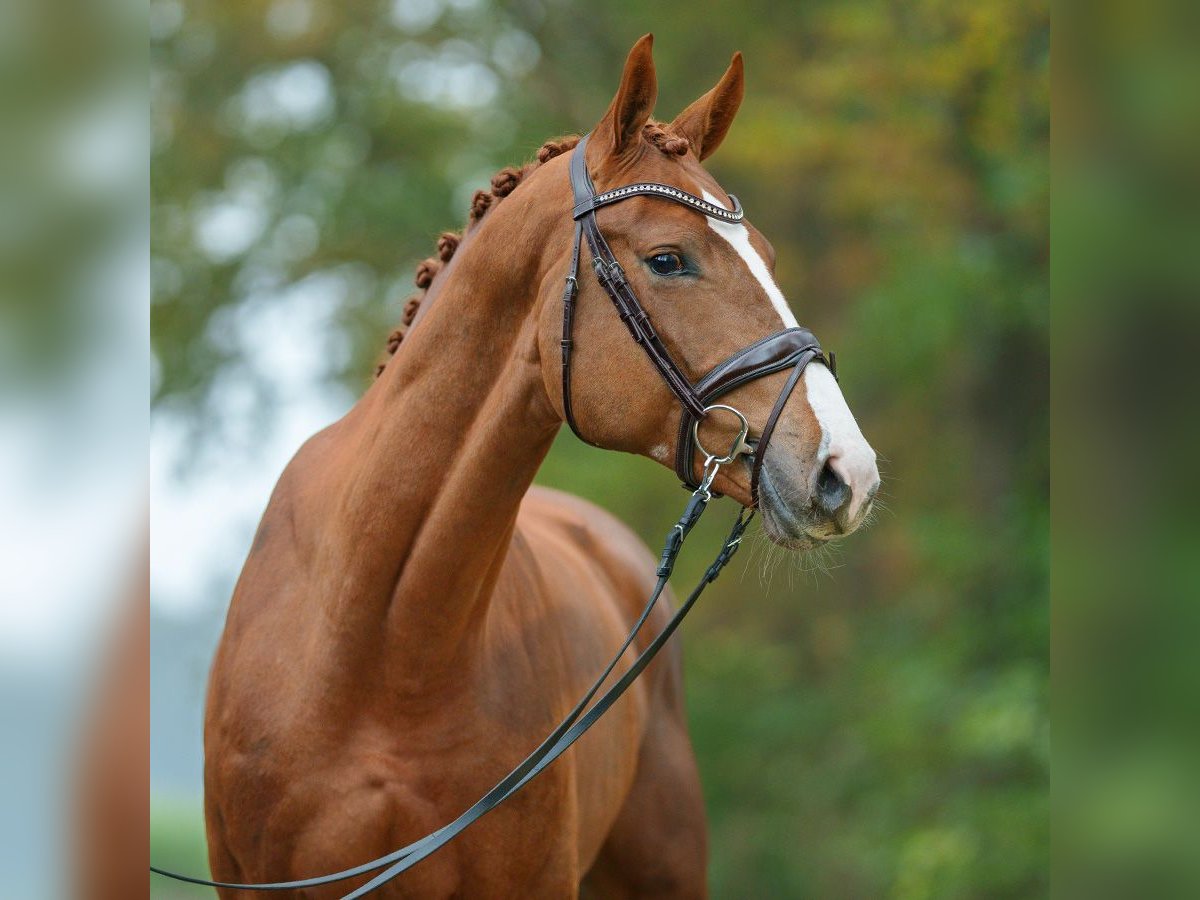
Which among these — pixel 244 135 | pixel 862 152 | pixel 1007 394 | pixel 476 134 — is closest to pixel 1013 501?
pixel 1007 394

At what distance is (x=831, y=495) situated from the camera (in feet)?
7.13

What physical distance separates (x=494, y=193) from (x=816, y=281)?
6158 millimetres

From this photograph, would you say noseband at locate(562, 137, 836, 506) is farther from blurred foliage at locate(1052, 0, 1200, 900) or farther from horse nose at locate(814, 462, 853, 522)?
blurred foliage at locate(1052, 0, 1200, 900)

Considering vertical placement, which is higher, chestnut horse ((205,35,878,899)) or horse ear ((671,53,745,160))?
horse ear ((671,53,745,160))

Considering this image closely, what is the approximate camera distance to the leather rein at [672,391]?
226cm

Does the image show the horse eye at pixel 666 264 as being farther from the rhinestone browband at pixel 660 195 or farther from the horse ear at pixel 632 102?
the horse ear at pixel 632 102

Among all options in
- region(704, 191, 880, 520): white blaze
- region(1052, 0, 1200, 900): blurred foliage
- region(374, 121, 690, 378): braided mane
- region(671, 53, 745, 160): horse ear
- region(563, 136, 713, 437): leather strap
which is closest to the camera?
region(1052, 0, 1200, 900): blurred foliage

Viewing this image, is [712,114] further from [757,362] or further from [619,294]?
[757,362]

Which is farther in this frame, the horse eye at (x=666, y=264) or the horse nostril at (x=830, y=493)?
the horse eye at (x=666, y=264)

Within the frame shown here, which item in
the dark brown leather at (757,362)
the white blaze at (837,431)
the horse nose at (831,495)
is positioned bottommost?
the horse nose at (831,495)

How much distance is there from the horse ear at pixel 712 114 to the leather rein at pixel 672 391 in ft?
0.87

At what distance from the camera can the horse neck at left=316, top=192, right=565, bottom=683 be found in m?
Answer: 2.56

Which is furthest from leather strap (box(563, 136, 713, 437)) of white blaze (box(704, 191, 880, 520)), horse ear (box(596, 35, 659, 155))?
white blaze (box(704, 191, 880, 520))

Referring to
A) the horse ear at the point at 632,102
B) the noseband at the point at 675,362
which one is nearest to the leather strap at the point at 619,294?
the noseband at the point at 675,362
